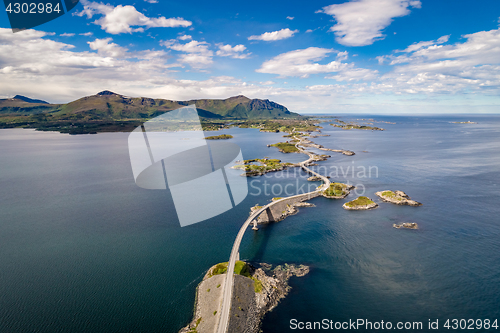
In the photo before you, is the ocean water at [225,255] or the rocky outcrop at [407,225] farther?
the rocky outcrop at [407,225]

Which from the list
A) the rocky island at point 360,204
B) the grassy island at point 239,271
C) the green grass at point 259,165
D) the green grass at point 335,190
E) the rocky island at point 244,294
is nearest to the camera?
the rocky island at point 244,294

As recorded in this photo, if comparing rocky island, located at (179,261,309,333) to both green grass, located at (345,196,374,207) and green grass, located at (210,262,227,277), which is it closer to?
green grass, located at (210,262,227,277)

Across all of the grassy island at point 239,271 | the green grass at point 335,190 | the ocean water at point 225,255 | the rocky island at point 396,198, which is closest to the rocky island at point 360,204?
the ocean water at point 225,255

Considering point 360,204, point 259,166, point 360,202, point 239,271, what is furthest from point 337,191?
point 239,271

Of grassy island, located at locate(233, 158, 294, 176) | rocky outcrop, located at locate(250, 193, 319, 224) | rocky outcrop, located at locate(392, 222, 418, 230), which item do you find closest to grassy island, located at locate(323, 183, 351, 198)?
rocky outcrop, located at locate(250, 193, 319, 224)

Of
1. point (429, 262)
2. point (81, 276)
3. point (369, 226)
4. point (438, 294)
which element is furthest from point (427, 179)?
point (81, 276)

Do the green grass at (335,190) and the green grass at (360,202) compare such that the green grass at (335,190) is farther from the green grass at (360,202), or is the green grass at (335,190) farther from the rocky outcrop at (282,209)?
the green grass at (360,202)

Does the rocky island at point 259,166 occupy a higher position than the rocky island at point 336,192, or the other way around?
the rocky island at point 259,166
